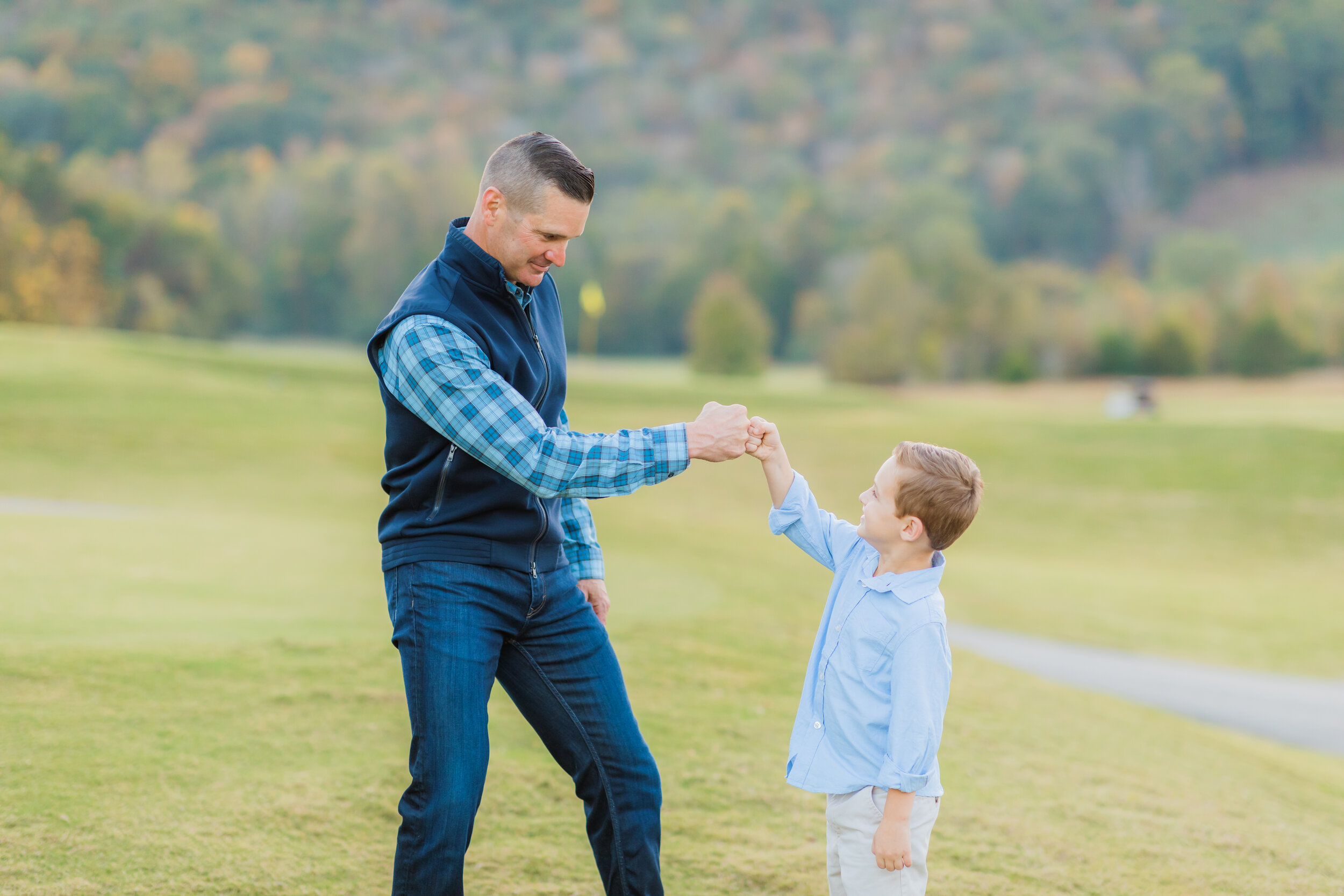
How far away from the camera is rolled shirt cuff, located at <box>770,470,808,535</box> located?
2914mm

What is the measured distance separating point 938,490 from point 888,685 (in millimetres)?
494

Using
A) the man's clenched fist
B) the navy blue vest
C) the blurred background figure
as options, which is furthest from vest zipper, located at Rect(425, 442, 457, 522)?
the blurred background figure

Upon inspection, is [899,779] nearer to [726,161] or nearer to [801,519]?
[801,519]

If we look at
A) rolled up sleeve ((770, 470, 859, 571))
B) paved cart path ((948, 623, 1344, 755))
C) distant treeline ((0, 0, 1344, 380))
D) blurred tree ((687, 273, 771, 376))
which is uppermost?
distant treeline ((0, 0, 1344, 380))

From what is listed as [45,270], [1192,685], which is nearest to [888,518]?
[1192,685]

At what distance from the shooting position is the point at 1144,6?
135 meters

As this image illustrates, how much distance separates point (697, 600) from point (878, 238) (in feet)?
251

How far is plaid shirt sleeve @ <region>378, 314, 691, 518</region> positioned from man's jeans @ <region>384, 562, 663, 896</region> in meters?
A: 0.32

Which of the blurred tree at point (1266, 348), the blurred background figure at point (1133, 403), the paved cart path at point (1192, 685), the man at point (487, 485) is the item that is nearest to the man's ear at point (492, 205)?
the man at point (487, 485)

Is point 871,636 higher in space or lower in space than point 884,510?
lower

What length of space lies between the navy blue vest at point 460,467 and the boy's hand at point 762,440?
555 millimetres

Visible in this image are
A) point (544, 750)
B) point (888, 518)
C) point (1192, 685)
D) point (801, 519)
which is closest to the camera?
point (888, 518)

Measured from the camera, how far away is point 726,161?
122 metres

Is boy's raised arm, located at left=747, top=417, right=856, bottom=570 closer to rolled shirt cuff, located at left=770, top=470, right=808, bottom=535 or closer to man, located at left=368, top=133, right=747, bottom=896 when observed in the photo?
rolled shirt cuff, located at left=770, top=470, right=808, bottom=535
